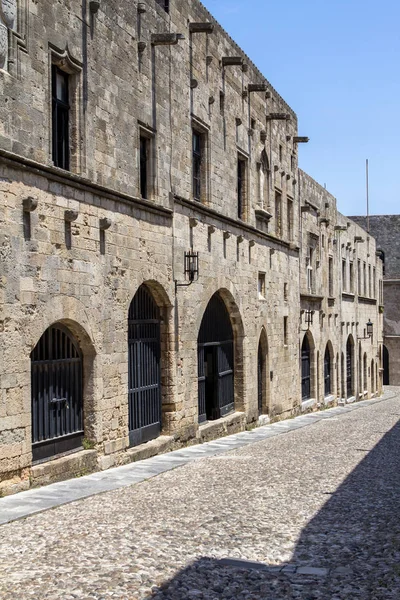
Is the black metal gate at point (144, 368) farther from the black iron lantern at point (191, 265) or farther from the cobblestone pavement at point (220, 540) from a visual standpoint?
the cobblestone pavement at point (220, 540)

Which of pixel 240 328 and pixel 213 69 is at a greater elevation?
pixel 213 69

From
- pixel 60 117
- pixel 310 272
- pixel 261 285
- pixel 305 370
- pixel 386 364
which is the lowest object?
pixel 386 364

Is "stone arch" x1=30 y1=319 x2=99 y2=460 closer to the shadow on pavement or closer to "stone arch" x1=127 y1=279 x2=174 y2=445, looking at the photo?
"stone arch" x1=127 y1=279 x2=174 y2=445

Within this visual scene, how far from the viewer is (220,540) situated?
304 inches

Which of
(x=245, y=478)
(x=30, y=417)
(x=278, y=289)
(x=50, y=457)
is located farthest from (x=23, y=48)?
(x=278, y=289)

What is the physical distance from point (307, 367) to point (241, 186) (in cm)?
1008

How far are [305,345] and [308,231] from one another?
151 inches

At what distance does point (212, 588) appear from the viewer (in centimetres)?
625

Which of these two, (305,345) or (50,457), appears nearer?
(50,457)

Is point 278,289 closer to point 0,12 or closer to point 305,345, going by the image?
point 305,345

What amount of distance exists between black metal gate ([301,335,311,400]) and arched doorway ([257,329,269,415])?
581 centimetres

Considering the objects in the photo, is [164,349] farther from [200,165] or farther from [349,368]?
[349,368]

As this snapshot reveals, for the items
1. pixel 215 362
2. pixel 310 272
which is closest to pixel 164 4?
pixel 215 362

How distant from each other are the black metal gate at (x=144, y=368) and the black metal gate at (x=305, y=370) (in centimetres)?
1344
